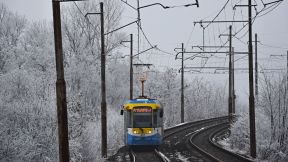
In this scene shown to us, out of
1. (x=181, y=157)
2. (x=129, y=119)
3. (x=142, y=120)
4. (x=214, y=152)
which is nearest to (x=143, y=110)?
(x=142, y=120)

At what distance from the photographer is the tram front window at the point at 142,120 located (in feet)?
67.8

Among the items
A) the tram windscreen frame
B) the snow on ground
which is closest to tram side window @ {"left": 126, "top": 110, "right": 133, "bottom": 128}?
the tram windscreen frame

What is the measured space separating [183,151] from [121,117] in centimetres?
1059

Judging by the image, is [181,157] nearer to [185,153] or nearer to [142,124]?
[185,153]

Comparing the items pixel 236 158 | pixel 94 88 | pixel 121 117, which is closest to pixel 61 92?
pixel 236 158

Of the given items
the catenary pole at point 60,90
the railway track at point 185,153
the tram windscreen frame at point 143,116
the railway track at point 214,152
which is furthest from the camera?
the tram windscreen frame at point 143,116

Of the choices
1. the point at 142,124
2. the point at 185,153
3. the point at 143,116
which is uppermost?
the point at 143,116

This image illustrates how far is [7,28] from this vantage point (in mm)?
43031

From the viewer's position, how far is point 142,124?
20.7 metres

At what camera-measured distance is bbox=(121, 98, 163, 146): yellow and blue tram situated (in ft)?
67.5

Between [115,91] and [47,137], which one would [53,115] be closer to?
[47,137]

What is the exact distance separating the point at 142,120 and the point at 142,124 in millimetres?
223

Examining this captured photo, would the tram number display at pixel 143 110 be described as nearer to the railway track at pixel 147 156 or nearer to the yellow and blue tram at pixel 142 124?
the yellow and blue tram at pixel 142 124

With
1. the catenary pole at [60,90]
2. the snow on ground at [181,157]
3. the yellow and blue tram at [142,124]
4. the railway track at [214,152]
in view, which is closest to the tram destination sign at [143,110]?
the yellow and blue tram at [142,124]
